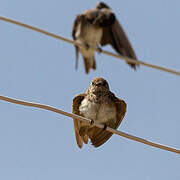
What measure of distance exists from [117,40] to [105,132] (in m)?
3.38

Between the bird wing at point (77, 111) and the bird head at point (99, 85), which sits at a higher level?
the bird head at point (99, 85)

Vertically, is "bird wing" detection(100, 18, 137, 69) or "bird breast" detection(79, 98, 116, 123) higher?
"bird breast" detection(79, 98, 116, 123)

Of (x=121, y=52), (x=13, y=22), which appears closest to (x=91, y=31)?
(x=121, y=52)

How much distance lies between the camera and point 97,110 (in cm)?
1092

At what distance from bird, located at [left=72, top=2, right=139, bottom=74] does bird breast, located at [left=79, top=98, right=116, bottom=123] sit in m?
2.38

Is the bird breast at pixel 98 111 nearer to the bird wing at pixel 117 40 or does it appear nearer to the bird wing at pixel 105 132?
the bird wing at pixel 105 132

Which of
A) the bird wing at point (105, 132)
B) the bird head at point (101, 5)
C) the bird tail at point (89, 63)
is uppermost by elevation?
the bird head at point (101, 5)

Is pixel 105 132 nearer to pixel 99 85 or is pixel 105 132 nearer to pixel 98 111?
pixel 98 111

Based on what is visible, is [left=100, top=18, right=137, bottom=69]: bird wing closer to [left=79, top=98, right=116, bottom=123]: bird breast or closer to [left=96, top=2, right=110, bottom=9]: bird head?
[left=96, top=2, right=110, bottom=9]: bird head

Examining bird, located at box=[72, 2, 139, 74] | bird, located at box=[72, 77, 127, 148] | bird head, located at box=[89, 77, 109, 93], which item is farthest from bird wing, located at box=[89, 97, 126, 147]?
bird, located at box=[72, 2, 139, 74]

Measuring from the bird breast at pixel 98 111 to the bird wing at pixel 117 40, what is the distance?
2.48 m

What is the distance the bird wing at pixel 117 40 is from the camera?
791cm

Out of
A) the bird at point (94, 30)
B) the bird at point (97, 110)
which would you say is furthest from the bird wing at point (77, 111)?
the bird at point (94, 30)

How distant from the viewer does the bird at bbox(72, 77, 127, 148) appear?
1094 centimetres
